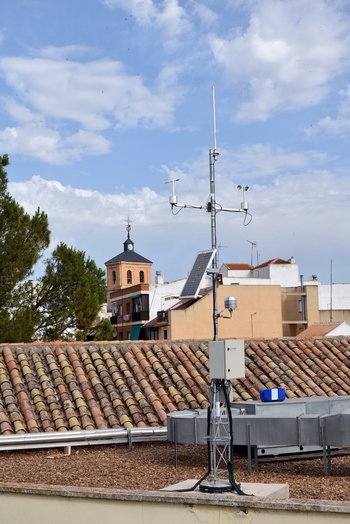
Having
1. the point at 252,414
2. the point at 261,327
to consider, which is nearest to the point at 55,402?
the point at 252,414

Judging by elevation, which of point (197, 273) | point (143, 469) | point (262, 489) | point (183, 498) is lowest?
point (143, 469)

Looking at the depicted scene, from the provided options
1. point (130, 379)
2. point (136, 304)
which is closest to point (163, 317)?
point (136, 304)

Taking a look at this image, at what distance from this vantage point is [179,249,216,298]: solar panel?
12016 millimetres

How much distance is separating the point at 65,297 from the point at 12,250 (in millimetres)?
6768

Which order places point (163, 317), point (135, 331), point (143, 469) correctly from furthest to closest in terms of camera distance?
point (135, 331) → point (163, 317) → point (143, 469)

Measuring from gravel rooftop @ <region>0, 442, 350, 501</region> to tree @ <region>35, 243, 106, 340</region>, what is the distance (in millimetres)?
18541

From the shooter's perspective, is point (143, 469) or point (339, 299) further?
point (339, 299)

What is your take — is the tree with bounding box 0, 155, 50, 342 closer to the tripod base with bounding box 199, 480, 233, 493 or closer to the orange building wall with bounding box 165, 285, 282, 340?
the tripod base with bounding box 199, 480, 233, 493

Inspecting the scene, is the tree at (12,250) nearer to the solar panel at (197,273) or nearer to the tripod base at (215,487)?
the solar panel at (197,273)

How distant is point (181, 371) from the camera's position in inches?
628

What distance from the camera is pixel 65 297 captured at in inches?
1339

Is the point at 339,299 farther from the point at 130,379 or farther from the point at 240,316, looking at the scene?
the point at 130,379

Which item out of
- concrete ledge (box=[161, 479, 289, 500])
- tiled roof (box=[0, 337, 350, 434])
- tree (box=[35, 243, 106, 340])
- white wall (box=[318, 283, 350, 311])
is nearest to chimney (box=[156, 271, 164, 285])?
white wall (box=[318, 283, 350, 311])

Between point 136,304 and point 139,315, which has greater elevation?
point 136,304
